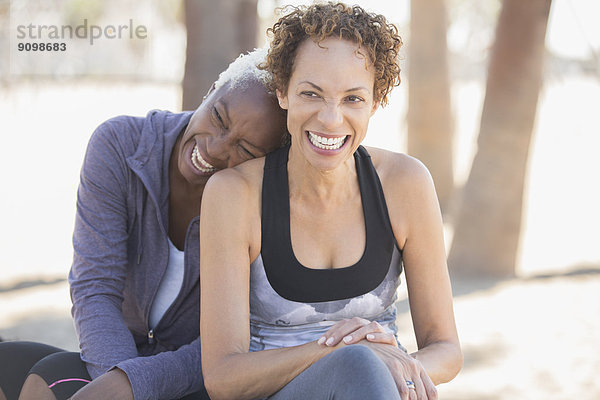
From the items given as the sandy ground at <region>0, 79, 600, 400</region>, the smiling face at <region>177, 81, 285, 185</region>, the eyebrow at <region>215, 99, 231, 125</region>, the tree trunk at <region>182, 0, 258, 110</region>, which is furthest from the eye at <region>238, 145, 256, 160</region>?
the tree trunk at <region>182, 0, 258, 110</region>

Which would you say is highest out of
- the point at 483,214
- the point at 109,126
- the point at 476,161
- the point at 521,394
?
the point at 109,126

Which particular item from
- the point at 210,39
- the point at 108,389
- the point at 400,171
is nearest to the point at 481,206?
the point at 210,39

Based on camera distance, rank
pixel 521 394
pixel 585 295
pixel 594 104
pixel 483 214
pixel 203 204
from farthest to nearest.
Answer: pixel 594 104
pixel 483 214
pixel 585 295
pixel 521 394
pixel 203 204

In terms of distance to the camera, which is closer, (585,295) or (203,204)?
(203,204)

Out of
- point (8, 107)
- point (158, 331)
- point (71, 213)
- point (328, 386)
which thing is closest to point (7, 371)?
point (158, 331)

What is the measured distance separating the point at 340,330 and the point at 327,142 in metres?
0.60

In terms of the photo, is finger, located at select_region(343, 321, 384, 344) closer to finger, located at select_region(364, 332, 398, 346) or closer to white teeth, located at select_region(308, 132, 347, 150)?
finger, located at select_region(364, 332, 398, 346)

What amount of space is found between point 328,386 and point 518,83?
5.33 meters

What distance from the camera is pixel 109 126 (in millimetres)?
2758

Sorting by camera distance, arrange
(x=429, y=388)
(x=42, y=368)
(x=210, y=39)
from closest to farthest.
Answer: (x=429, y=388)
(x=42, y=368)
(x=210, y=39)

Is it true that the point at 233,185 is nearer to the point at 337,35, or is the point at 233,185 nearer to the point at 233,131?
the point at 233,131

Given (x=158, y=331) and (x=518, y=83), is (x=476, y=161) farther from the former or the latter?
(x=158, y=331)

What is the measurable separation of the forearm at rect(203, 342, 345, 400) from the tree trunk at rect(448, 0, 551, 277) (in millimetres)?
5122

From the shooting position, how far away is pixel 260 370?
7.19ft
